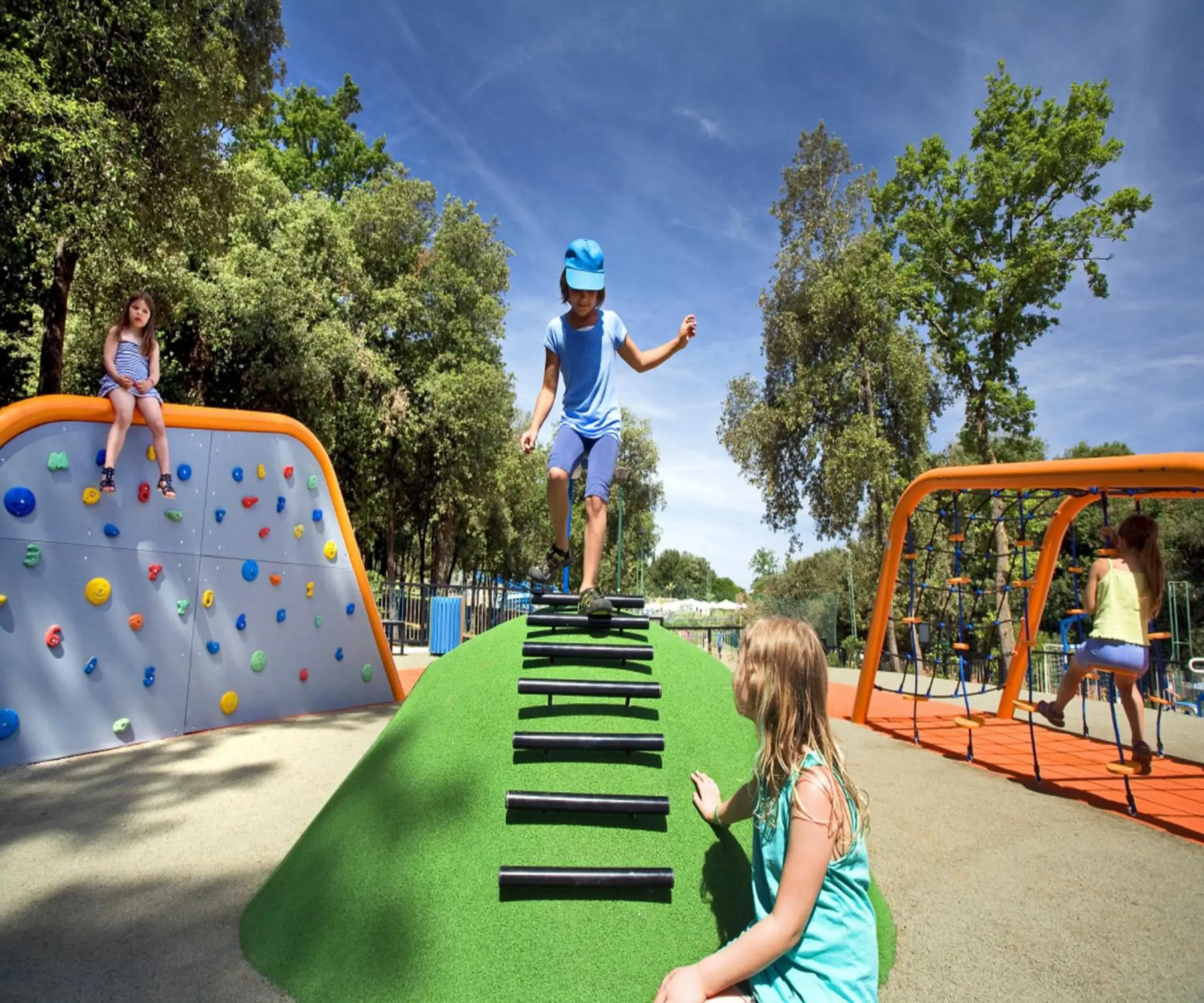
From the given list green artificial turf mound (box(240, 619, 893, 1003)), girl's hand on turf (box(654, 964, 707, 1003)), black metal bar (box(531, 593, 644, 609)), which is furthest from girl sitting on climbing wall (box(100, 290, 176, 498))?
girl's hand on turf (box(654, 964, 707, 1003))

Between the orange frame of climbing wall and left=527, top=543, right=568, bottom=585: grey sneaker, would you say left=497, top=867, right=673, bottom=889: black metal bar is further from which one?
the orange frame of climbing wall

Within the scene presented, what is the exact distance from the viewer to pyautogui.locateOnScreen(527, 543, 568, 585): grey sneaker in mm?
4828

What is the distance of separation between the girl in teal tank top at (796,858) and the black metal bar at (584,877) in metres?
0.48

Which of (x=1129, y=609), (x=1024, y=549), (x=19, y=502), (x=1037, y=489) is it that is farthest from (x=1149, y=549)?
(x=19, y=502)

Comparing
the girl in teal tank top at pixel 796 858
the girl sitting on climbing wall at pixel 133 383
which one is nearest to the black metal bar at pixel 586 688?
the girl in teal tank top at pixel 796 858

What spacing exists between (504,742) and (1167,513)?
1619 inches

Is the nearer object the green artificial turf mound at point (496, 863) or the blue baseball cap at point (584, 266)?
the green artificial turf mound at point (496, 863)

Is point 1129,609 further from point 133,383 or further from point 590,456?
point 133,383

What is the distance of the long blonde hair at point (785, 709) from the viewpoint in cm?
191

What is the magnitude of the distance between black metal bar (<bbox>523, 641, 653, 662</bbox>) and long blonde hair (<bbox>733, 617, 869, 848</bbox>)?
1.38 m

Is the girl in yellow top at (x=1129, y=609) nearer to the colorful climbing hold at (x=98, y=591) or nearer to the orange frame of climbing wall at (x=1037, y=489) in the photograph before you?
the orange frame of climbing wall at (x=1037, y=489)

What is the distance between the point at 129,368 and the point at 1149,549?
29.2 feet

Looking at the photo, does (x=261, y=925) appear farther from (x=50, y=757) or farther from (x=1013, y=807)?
(x=1013, y=807)

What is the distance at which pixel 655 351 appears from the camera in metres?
4.66
